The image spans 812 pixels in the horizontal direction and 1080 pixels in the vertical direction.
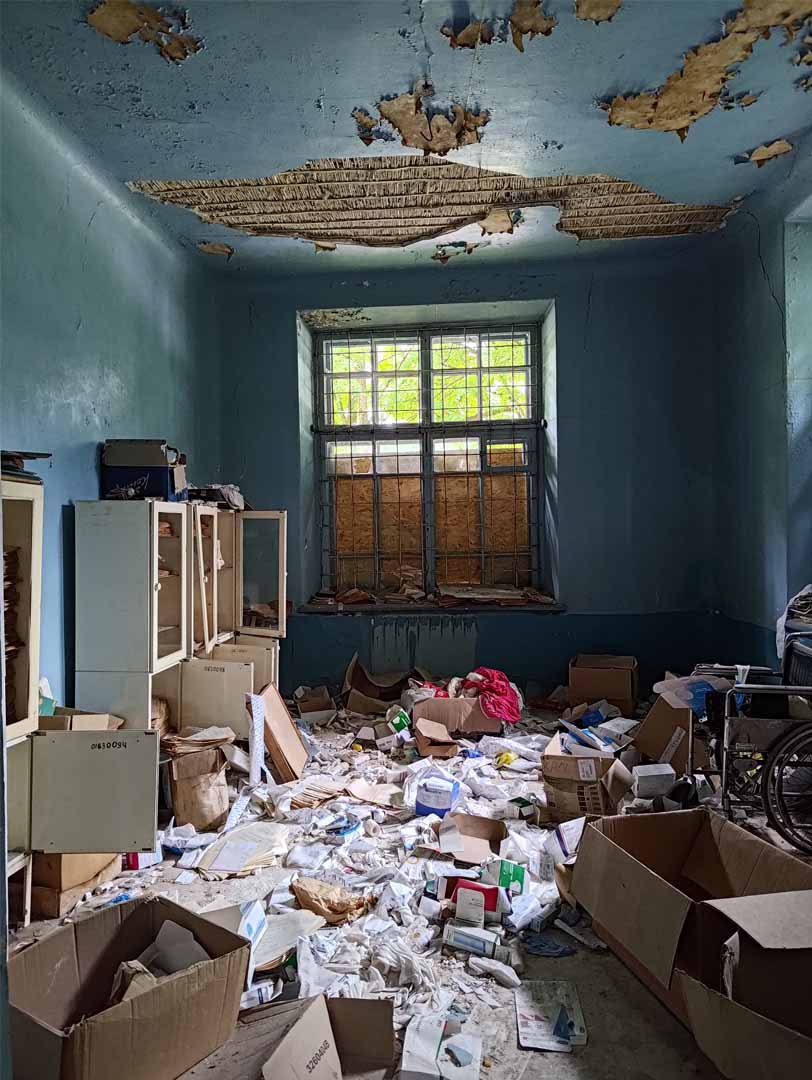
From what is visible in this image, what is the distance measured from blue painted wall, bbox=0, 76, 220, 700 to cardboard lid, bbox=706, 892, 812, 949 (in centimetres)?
269

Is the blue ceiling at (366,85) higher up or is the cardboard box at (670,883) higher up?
the blue ceiling at (366,85)

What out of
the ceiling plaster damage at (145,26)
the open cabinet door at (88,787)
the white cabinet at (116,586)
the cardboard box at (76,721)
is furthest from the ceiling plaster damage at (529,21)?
the cardboard box at (76,721)

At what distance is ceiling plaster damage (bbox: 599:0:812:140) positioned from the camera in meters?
2.52

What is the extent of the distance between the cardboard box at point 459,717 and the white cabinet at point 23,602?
7.95 ft

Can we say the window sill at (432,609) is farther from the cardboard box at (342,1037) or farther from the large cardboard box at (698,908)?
the cardboard box at (342,1037)

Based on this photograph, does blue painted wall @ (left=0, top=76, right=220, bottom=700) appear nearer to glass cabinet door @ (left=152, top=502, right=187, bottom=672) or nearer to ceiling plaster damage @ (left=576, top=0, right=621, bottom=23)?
glass cabinet door @ (left=152, top=502, right=187, bottom=672)

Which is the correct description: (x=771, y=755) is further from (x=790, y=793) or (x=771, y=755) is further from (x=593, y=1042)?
(x=593, y=1042)

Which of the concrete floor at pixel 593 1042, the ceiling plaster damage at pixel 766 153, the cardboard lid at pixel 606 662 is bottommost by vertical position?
the concrete floor at pixel 593 1042

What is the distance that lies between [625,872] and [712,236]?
4.32m

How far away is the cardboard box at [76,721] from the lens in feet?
8.46

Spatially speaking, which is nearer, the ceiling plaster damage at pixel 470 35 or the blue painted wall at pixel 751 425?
the ceiling plaster damage at pixel 470 35

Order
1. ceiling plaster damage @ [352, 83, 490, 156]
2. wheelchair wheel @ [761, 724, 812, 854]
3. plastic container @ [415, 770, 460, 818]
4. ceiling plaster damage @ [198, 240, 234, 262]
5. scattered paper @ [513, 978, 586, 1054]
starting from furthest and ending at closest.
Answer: ceiling plaster damage @ [198, 240, 234, 262], plastic container @ [415, 770, 460, 818], ceiling plaster damage @ [352, 83, 490, 156], wheelchair wheel @ [761, 724, 812, 854], scattered paper @ [513, 978, 586, 1054]

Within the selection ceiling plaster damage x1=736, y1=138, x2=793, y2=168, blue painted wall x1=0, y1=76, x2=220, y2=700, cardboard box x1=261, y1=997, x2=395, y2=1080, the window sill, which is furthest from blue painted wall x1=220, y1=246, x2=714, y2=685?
cardboard box x1=261, y1=997, x2=395, y2=1080

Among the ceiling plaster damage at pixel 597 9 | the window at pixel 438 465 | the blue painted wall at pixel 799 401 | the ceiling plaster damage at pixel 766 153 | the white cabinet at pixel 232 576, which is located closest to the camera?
the ceiling plaster damage at pixel 597 9
